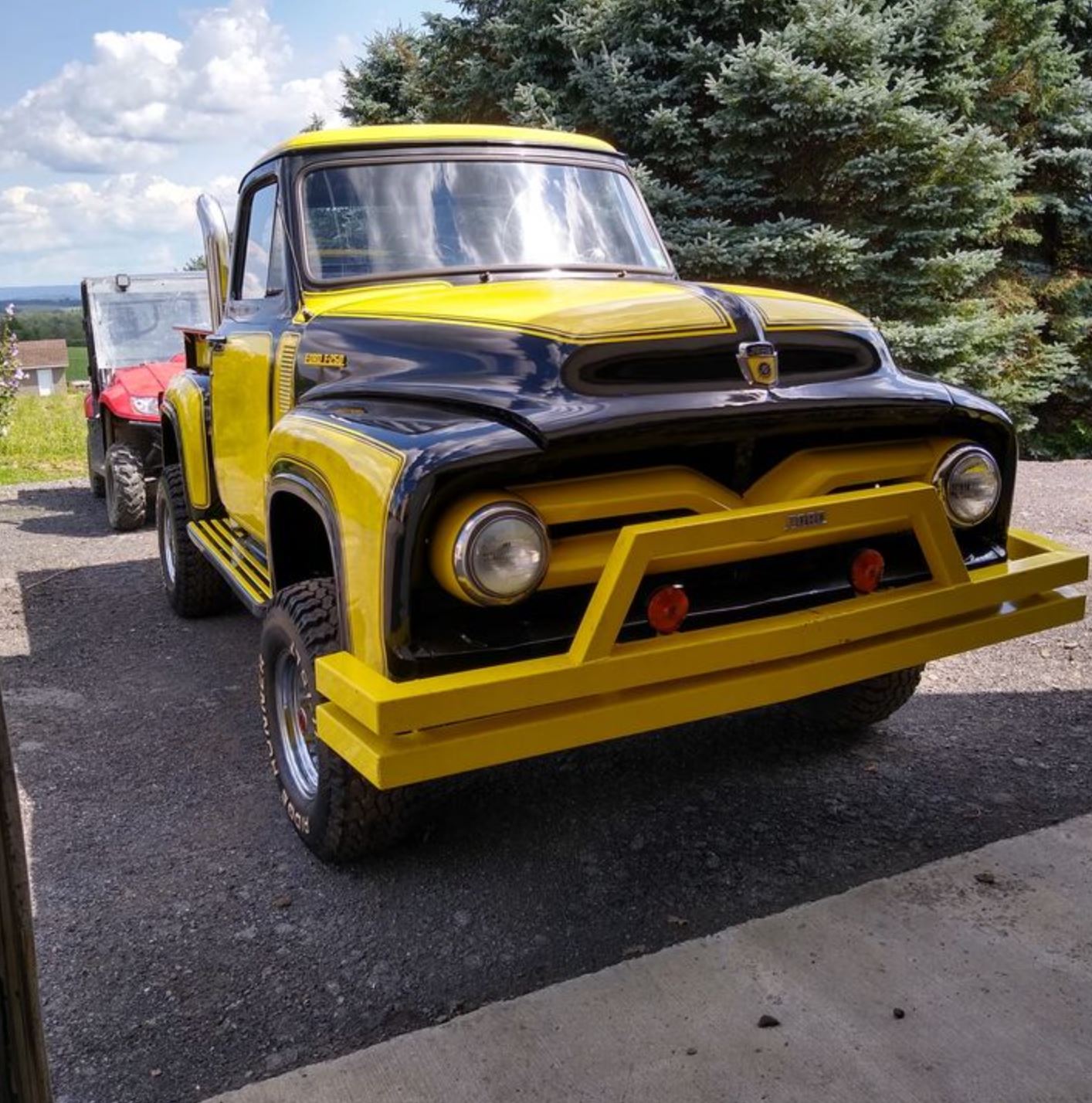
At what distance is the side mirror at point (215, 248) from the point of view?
198 inches

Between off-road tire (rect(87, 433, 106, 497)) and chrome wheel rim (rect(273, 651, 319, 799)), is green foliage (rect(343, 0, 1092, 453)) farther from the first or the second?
chrome wheel rim (rect(273, 651, 319, 799))

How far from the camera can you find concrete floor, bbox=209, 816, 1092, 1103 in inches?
93.4

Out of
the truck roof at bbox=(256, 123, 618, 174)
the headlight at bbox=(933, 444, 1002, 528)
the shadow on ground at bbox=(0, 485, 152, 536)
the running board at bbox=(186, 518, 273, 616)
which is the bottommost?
the shadow on ground at bbox=(0, 485, 152, 536)

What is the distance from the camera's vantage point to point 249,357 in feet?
14.7

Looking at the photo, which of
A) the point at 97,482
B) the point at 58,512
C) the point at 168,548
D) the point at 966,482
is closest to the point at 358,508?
the point at 966,482

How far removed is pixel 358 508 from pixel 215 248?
2.83 metres

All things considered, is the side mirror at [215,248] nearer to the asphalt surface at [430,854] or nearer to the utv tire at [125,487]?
the asphalt surface at [430,854]

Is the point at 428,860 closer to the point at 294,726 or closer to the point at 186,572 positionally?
the point at 294,726

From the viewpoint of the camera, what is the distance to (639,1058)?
8.05 ft

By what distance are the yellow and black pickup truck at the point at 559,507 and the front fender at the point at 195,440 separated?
157cm

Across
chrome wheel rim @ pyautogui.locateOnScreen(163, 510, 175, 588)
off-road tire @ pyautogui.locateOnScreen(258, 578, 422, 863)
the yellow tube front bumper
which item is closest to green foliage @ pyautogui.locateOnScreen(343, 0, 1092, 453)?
chrome wheel rim @ pyautogui.locateOnScreen(163, 510, 175, 588)

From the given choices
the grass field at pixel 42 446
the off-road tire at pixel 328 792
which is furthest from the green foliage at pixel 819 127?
the off-road tire at pixel 328 792

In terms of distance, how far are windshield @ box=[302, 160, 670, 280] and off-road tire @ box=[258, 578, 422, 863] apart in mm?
1316

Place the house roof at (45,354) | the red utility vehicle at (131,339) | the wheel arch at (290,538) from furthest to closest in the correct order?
the house roof at (45,354), the red utility vehicle at (131,339), the wheel arch at (290,538)
